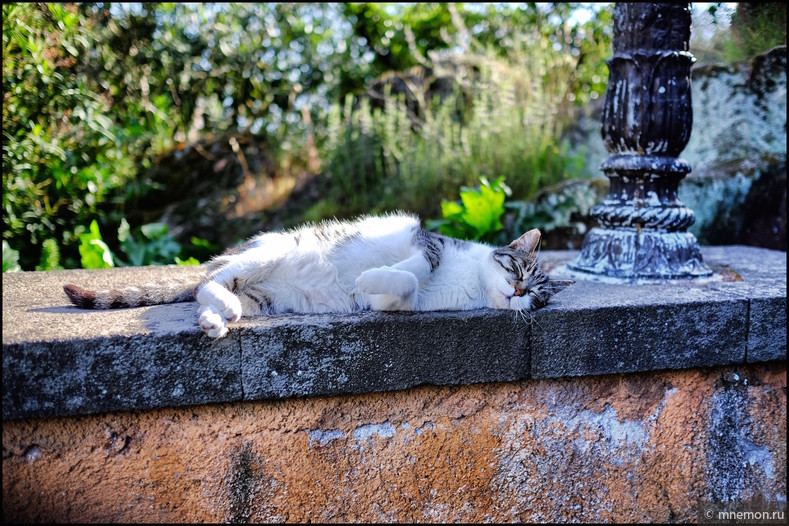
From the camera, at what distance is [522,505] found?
208 cm

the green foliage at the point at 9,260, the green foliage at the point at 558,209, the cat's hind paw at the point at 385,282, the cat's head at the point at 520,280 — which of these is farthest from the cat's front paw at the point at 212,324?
the green foliage at the point at 558,209

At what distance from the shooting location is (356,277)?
2.10 metres

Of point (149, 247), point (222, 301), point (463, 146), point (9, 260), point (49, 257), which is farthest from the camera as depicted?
point (463, 146)

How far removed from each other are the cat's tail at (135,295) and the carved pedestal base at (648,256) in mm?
1787

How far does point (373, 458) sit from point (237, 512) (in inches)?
18.6

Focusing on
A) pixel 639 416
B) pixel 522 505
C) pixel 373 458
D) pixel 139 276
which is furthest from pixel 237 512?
pixel 639 416

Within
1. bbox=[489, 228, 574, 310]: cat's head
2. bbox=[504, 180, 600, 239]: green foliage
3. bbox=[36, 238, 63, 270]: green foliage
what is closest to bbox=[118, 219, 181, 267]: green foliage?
bbox=[36, 238, 63, 270]: green foliage

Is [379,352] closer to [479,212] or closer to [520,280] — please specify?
[520,280]

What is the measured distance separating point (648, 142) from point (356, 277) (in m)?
1.48

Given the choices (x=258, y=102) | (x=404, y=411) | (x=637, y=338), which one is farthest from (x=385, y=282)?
(x=258, y=102)

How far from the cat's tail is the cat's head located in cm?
115

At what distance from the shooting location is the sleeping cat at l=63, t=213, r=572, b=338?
198 centimetres

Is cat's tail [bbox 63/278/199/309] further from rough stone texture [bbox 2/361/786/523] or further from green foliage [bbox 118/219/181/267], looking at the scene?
green foliage [bbox 118/219/181/267]

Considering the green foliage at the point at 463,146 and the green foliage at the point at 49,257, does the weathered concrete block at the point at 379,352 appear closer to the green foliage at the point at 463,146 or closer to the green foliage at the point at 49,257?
the green foliage at the point at 49,257
